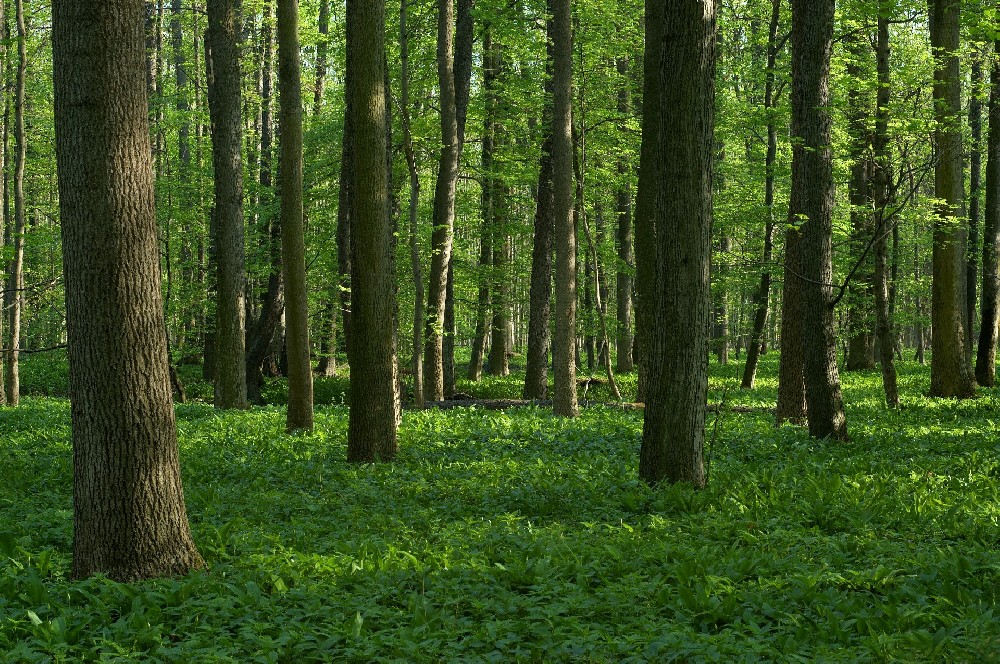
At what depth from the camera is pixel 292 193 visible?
463 inches

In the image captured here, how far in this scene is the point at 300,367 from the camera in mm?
12102

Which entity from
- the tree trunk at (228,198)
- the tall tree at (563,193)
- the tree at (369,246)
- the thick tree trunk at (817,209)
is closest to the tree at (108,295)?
the tree at (369,246)

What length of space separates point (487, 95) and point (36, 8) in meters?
13.9

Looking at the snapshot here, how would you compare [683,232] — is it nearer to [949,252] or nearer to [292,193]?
[292,193]

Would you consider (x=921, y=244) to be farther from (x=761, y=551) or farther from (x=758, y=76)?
(x=761, y=551)

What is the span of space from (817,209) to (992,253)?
9270 mm

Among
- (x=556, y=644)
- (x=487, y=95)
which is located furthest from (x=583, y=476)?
(x=487, y=95)

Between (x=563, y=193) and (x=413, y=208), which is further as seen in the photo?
(x=413, y=208)

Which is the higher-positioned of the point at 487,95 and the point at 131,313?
the point at 487,95

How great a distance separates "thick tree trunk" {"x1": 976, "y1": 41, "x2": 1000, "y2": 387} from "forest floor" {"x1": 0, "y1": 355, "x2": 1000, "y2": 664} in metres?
7.81

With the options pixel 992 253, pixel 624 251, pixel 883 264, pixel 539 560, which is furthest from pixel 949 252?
pixel 539 560

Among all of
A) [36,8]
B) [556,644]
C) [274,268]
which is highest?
[36,8]

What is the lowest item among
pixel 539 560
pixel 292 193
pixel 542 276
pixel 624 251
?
pixel 539 560

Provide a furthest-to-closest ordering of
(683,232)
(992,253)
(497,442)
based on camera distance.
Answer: (992,253), (497,442), (683,232)
